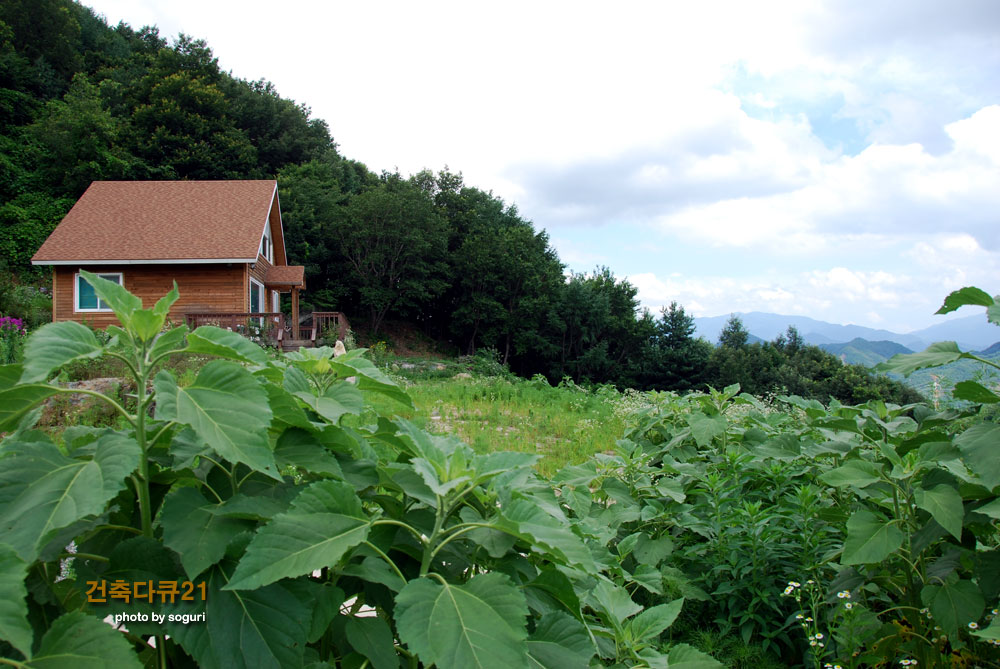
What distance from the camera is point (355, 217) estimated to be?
103 ft

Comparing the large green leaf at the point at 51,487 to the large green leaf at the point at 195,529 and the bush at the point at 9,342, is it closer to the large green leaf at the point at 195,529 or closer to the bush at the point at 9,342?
the large green leaf at the point at 195,529

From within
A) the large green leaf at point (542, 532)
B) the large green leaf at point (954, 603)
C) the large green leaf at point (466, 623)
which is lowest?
the large green leaf at point (954, 603)

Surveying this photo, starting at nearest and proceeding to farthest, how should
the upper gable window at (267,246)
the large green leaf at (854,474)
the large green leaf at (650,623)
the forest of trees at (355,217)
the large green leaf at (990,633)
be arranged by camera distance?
the large green leaf at (990,633), the large green leaf at (650,623), the large green leaf at (854,474), the upper gable window at (267,246), the forest of trees at (355,217)

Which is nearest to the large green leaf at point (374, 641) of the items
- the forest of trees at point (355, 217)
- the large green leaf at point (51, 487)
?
the large green leaf at point (51, 487)

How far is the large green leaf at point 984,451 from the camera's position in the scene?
1.33 meters

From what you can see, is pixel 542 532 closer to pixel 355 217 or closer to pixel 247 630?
pixel 247 630

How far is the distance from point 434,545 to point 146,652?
510 millimetres

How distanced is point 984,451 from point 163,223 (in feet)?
72.1

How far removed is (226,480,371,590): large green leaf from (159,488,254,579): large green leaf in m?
0.09

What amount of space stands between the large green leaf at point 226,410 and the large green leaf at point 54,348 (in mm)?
123

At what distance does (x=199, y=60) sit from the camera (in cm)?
3584

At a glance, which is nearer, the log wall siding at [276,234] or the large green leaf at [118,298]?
the large green leaf at [118,298]

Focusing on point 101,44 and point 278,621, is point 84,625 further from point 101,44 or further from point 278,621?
point 101,44

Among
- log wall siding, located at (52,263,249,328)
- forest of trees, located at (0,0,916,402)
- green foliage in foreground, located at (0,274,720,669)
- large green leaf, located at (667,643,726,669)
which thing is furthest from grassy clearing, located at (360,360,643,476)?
forest of trees, located at (0,0,916,402)
